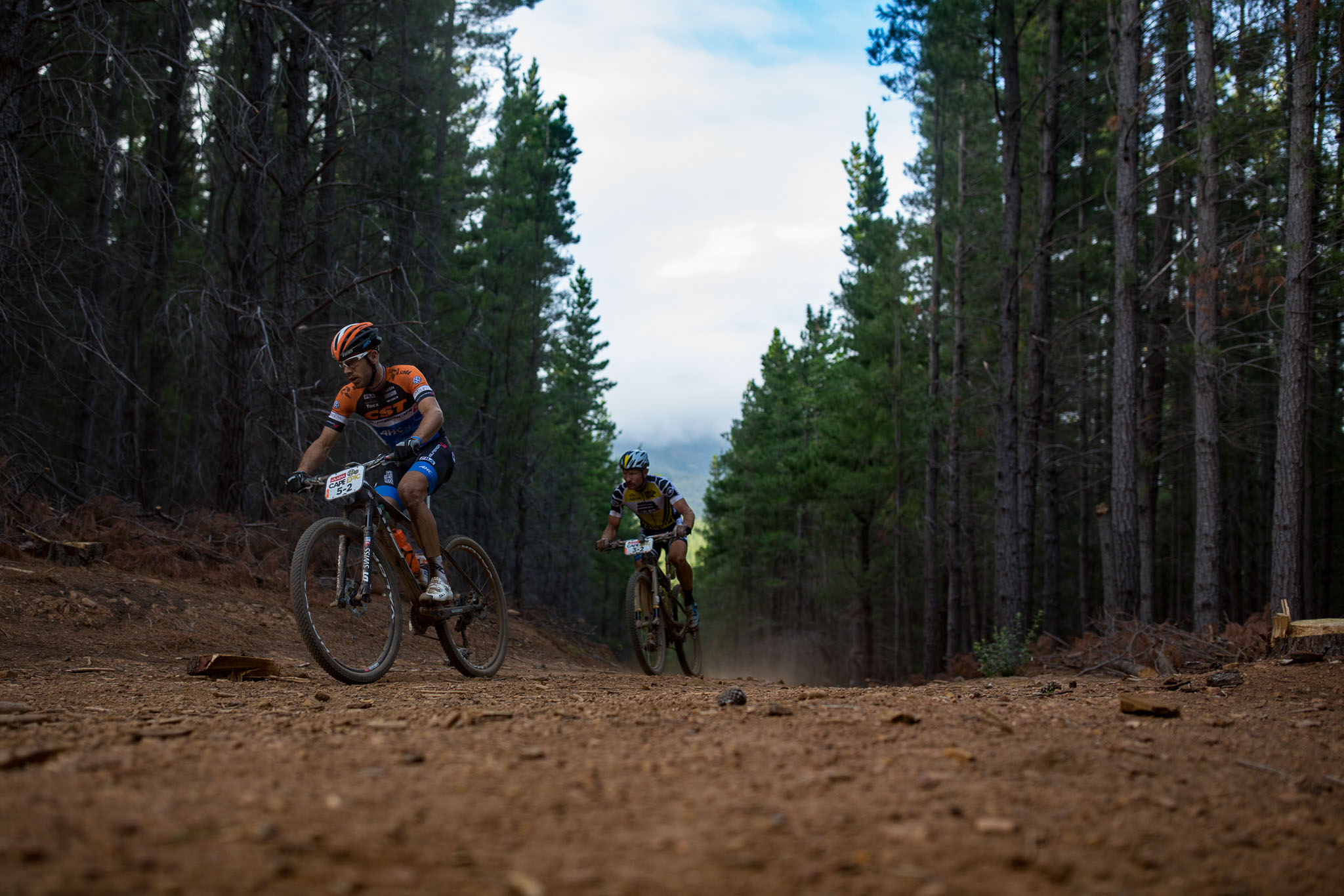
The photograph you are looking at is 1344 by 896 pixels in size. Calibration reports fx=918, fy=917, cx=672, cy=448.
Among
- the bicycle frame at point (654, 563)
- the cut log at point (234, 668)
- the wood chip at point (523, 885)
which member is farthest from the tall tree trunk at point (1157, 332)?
the wood chip at point (523, 885)

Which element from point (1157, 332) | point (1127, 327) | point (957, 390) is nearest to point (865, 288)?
point (957, 390)

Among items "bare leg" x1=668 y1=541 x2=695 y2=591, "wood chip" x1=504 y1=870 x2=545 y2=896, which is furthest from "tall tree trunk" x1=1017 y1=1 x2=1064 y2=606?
"wood chip" x1=504 y1=870 x2=545 y2=896

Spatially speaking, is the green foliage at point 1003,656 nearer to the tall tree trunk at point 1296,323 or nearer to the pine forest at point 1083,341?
the pine forest at point 1083,341

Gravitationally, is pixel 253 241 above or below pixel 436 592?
above

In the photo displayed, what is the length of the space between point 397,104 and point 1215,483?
14.3 meters

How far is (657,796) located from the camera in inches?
108

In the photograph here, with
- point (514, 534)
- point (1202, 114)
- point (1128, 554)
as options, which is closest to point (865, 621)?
point (514, 534)

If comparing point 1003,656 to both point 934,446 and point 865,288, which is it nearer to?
point 934,446

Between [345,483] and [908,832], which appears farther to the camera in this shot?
[345,483]

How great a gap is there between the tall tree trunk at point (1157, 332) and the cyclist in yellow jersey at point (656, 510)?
896 cm

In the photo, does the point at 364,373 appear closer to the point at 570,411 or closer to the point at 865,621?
the point at 865,621

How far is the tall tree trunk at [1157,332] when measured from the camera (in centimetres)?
1620

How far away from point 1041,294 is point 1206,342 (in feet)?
16.3

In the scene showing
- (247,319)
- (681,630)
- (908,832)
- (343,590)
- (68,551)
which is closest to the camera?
(908,832)
